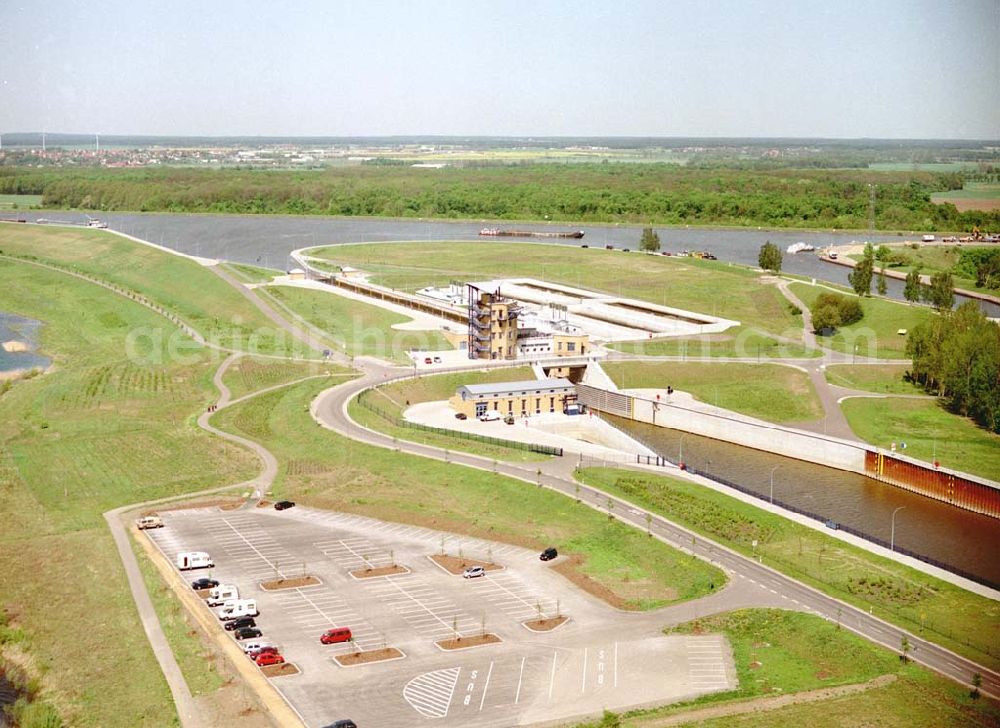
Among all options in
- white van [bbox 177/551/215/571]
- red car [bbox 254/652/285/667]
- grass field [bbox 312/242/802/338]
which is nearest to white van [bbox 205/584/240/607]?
white van [bbox 177/551/215/571]

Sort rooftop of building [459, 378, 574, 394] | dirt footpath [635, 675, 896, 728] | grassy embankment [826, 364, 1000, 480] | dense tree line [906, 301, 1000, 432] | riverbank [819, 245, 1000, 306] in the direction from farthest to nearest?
riverbank [819, 245, 1000, 306]
rooftop of building [459, 378, 574, 394]
dense tree line [906, 301, 1000, 432]
grassy embankment [826, 364, 1000, 480]
dirt footpath [635, 675, 896, 728]

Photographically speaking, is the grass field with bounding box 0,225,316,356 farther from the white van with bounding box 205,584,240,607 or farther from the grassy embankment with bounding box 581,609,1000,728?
the grassy embankment with bounding box 581,609,1000,728

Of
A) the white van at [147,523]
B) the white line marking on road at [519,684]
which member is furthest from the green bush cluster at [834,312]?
the white line marking on road at [519,684]

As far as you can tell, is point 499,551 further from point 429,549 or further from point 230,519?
point 230,519

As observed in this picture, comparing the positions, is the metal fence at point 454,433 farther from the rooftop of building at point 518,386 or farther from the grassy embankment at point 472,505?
the rooftop of building at point 518,386

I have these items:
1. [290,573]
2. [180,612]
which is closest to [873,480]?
[290,573]

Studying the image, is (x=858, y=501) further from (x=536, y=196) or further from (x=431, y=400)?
(x=536, y=196)
